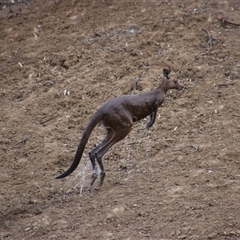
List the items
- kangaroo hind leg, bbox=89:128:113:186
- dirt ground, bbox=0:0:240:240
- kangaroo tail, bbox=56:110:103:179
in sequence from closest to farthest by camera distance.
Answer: kangaroo tail, bbox=56:110:103:179 < kangaroo hind leg, bbox=89:128:113:186 < dirt ground, bbox=0:0:240:240

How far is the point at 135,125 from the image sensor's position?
10.1m

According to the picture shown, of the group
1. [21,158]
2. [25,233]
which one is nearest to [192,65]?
[21,158]

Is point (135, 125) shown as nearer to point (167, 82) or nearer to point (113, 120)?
point (167, 82)

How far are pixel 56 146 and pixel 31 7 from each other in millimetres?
5701

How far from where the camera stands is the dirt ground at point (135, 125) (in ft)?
25.0

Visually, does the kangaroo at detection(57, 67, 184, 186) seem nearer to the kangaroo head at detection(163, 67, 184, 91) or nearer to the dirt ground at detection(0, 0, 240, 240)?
the kangaroo head at detection(163, 67, 184, 91)

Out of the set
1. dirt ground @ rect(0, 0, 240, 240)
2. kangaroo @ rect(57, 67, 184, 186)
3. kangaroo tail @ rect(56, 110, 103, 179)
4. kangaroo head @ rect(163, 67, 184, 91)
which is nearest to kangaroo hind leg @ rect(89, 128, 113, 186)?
kangaroo @ rect(57, 67, 184, 186)

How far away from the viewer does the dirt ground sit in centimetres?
761

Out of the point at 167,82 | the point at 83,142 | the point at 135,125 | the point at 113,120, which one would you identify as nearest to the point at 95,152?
the point at 83,142

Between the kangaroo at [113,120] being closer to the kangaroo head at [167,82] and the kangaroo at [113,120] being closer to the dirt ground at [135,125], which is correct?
the kangaroo head at [167,82]

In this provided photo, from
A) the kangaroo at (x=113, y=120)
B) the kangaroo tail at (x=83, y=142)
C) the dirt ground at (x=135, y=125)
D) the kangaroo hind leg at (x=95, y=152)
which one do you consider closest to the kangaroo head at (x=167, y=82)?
the kangaroo at (x=113, y=120)

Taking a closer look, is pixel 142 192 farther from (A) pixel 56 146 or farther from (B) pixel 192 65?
(B) pixel 192 65

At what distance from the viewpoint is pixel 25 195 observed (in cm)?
841

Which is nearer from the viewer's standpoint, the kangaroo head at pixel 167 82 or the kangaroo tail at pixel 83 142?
the kangaroo tail at pixel 83 142
